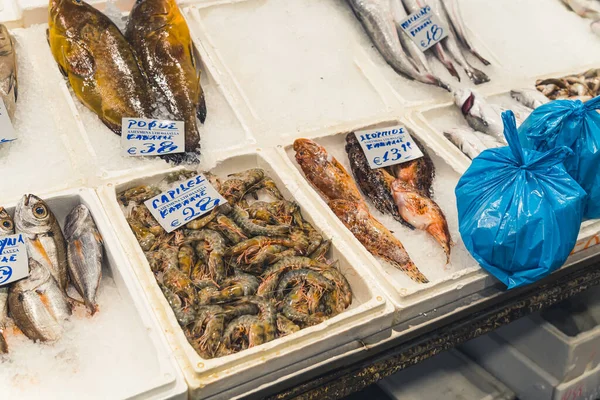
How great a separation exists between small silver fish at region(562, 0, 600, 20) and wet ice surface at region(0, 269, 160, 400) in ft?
12.4

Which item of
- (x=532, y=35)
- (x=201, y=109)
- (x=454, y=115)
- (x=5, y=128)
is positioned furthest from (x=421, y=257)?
(x=532, y=35)

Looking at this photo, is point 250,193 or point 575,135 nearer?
point 575,135

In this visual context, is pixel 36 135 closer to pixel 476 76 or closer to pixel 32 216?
pixel 32 216

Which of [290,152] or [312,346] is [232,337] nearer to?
[312,346]

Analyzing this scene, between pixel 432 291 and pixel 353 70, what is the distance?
1664 mm

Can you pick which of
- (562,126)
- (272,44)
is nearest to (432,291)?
(562,126)

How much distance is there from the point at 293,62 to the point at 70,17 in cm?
118

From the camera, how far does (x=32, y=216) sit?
2135mm

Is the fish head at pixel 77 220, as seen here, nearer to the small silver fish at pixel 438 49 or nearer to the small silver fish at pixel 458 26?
the small silver fish at pixel 438 49

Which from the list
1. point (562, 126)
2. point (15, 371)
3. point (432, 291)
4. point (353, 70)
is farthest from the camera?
point (353, 70)

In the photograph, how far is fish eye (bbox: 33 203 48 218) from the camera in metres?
2.14

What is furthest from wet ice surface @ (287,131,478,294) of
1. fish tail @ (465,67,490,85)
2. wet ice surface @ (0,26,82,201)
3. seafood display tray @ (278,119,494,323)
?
wet ice surface @ (0,26,82,201)

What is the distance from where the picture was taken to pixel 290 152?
8.98ft

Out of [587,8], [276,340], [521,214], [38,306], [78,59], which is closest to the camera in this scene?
[276,340]
